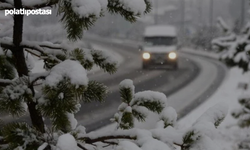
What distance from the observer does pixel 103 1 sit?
1.23m

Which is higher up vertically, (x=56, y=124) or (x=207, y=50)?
(x=56, y=124)

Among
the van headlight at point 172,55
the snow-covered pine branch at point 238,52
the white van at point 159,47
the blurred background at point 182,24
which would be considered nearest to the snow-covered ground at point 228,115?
the snow-covered pine branch at point 238,52

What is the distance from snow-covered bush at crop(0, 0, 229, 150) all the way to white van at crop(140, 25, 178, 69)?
15877 millimetres

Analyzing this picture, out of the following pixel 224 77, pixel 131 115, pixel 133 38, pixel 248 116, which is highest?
pixel 131 115

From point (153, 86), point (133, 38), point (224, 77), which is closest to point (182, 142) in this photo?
point (153, 86)

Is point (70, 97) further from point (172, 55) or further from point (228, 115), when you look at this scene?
point (172, 55)

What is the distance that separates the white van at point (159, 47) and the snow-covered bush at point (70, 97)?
1588cm

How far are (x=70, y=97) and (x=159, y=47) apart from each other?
54.3ft

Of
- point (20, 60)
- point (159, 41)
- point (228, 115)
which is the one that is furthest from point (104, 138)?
point (159, 41)

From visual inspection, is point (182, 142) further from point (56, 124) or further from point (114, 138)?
point (56, 124)

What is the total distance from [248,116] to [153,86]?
787 centimetres

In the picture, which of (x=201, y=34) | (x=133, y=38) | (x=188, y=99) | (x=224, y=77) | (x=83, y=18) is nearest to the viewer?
(x=83, y=18)

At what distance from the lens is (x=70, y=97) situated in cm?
120

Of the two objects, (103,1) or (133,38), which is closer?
(103,1)
